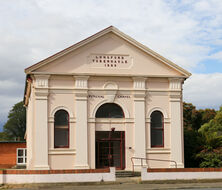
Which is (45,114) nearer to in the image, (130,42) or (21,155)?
(130,42)

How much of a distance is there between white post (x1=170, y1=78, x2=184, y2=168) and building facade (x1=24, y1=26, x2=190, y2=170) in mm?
61

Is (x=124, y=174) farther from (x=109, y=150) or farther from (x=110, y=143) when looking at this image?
(x=110, y=143)

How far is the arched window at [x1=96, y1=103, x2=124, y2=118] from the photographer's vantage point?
2597 cm

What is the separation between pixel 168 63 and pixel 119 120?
467 centimetres

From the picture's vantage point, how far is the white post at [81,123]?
2500 cm

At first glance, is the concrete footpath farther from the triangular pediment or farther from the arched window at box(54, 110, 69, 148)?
the triangular pediment

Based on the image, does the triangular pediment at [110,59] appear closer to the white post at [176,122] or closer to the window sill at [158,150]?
the white post at [176,122]

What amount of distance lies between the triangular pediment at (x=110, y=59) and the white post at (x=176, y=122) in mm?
787

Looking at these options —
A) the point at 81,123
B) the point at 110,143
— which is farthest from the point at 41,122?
the point at 110,143

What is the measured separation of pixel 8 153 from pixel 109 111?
51.1 ft

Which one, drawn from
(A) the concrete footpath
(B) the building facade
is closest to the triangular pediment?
(B) the building facade

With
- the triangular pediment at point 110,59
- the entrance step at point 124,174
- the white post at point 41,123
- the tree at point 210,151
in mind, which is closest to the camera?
the white post at point 41,123

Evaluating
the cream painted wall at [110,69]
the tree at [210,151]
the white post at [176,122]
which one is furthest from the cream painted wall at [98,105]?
the tree at [210,151]

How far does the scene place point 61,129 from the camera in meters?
25.3
